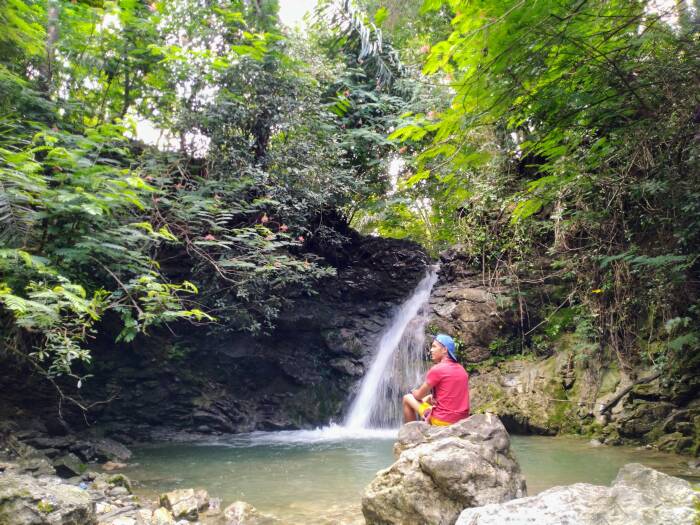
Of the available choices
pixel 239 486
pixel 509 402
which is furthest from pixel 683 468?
pixel 239 486

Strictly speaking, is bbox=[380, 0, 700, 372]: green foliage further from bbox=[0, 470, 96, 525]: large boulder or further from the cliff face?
bbox=[0, 470, 96, 525]: large boulder

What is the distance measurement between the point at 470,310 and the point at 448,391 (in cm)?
577

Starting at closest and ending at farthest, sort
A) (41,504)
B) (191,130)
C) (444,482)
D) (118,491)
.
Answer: (444,482) < (41,504) < (118,491) < (191,130)

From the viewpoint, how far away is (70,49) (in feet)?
27.6

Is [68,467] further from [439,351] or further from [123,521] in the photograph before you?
[439,351]

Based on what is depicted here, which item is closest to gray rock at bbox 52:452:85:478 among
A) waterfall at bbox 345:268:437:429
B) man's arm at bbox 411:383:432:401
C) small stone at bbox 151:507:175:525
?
small stone at bbox 151:507:175:525

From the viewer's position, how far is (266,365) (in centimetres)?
1151

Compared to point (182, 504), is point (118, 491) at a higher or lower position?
lower

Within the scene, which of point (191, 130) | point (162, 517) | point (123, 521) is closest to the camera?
point (123, 521)

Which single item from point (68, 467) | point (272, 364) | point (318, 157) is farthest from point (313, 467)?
point (318, 157)

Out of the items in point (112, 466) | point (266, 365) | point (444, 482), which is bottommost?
point (112, 466)

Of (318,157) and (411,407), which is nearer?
(411,407)

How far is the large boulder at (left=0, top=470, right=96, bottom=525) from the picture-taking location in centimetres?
347

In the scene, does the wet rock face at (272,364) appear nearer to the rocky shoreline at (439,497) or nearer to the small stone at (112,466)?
the small stone at (112,466)
